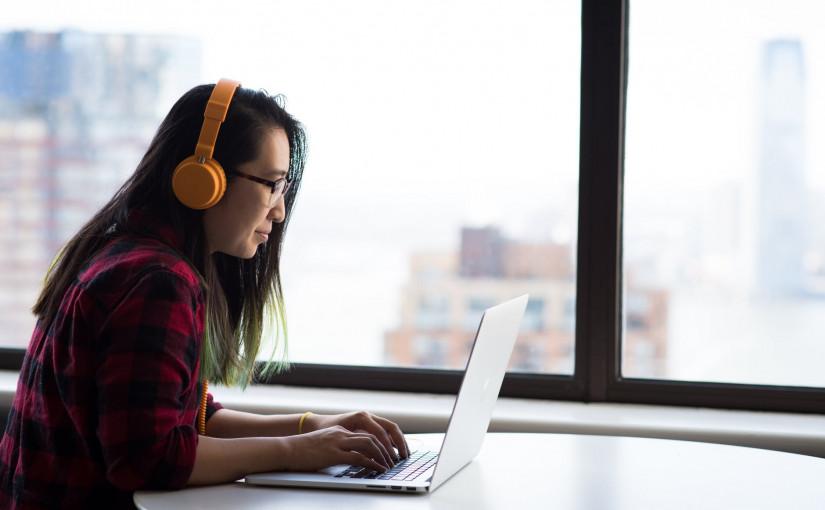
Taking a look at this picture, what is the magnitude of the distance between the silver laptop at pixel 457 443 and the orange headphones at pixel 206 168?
15.6 inches

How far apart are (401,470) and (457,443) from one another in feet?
0.34

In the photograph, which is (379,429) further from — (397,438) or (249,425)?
(249,425)

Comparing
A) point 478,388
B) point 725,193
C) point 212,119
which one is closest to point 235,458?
point 478,388

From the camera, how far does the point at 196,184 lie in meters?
1.21

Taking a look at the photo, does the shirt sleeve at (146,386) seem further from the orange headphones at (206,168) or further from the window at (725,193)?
the window at (725,193)

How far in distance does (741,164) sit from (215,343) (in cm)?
135

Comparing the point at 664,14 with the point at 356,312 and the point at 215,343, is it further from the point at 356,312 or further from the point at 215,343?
the point at 215,343

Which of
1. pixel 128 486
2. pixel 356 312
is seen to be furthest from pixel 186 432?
pixel 356 312

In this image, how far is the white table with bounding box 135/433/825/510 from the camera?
1.08 meters

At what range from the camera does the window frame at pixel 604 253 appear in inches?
81.2

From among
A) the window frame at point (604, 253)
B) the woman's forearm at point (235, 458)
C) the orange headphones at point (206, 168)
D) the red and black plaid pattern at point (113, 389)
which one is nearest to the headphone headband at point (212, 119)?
the orange headphones at point (206, 168)

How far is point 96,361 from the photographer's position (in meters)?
1.08

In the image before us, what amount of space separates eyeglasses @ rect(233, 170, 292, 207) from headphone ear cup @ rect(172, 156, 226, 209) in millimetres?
69

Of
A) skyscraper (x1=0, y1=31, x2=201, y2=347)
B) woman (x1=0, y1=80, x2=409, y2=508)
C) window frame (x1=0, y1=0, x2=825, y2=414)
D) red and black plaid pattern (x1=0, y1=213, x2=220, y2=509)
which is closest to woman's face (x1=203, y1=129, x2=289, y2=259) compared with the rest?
woman (x1=0, y1=80, x2=409, y2=508)
